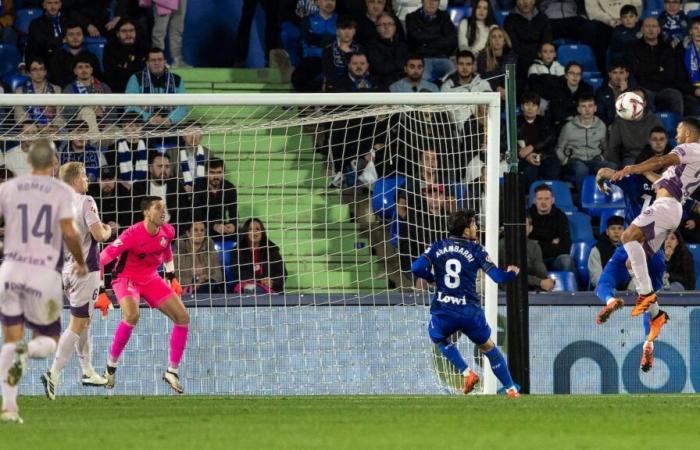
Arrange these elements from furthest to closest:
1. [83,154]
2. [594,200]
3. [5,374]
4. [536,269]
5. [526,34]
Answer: [526,34] < [594,200] < [536,269] < [83,154] < [5,374]

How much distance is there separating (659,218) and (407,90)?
5841 mm

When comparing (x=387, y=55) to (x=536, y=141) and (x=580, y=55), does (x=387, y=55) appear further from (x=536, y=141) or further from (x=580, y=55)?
(x=580, y=55)

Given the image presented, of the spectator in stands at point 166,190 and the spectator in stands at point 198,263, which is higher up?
the spectator in stands at point 166,190

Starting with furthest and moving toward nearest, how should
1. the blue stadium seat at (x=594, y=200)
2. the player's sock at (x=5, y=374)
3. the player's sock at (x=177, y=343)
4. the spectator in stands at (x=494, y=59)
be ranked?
the spectator in stands at (x=494, y=59)
the blue stadium seat at (x=594, y=200)
the player's sock at (x=177, y=343)
the player's sock at (x=5, y=374)

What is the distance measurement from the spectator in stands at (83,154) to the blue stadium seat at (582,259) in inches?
209

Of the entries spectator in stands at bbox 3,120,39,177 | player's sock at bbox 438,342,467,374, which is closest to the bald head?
player's sock at bbox 438,342,467,374

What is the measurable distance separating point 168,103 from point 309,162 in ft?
10.0

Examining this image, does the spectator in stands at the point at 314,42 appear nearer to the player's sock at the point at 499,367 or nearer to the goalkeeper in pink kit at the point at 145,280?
the goalkeeper in pink kit at the point at 145,280

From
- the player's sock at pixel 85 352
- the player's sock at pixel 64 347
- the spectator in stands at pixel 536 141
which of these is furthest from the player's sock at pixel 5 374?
the spectator in stands at pixel 536 141

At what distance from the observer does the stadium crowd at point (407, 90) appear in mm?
16047

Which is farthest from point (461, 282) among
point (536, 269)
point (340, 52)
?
point (340, 52)

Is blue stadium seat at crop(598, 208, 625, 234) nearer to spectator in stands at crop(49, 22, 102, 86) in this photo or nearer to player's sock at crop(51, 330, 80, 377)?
spectator in stands at crop(49, 22, 102, 86)

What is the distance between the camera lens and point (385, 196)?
53.7 feet

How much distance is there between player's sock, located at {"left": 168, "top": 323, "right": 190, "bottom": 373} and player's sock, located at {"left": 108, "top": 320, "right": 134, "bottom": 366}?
0.41m
